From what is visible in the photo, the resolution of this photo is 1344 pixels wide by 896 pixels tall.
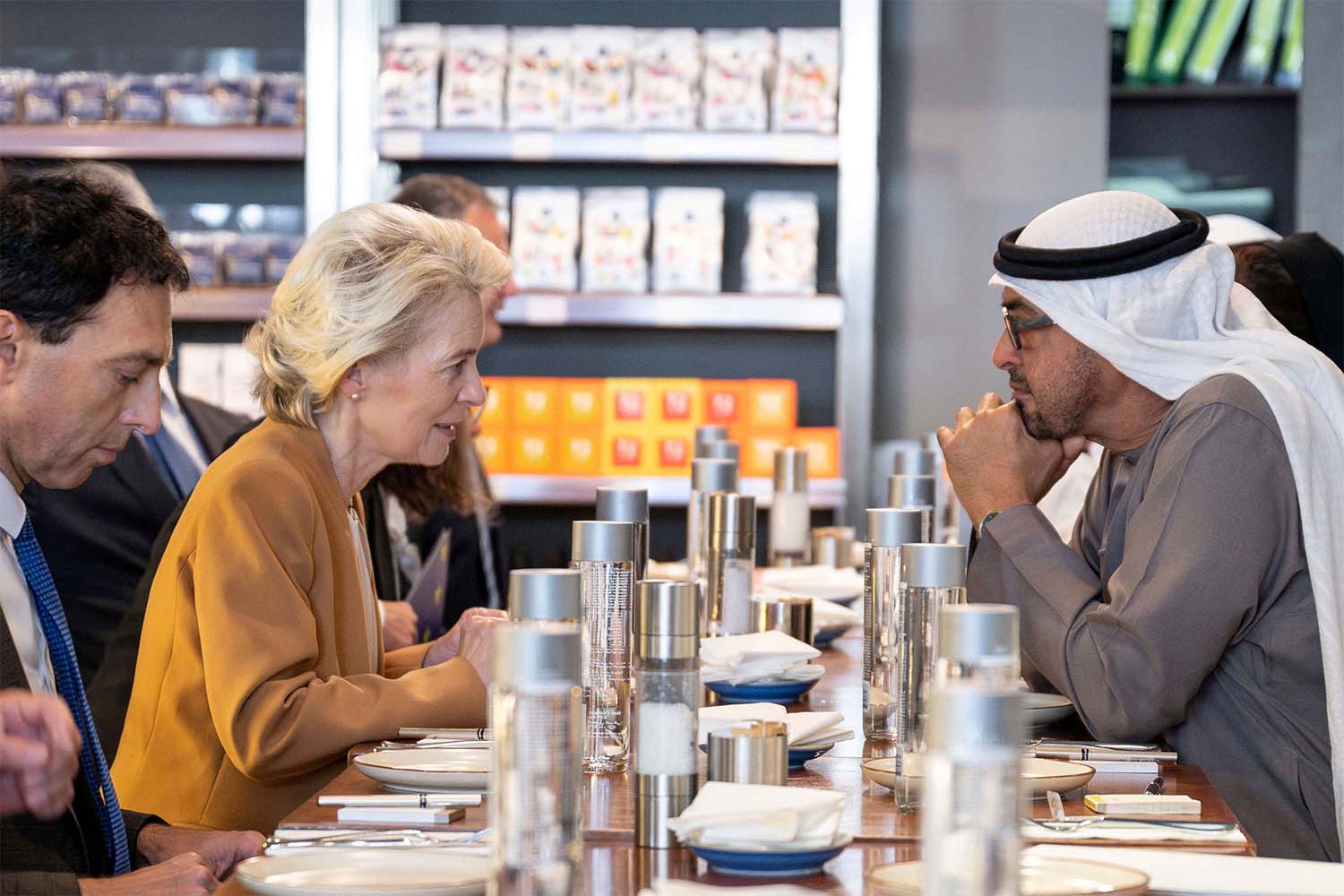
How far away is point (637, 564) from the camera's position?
1989mm

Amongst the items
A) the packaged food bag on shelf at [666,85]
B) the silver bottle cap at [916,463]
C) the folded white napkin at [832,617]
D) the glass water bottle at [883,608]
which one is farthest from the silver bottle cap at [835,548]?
the glass water bottle at [883,608]

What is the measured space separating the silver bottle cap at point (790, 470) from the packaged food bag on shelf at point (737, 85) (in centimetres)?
115

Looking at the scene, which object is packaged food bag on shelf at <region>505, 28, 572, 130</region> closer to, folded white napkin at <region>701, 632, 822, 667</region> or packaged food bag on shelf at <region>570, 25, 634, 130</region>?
packaged food bag on shelf at <region>570, 25, 634, 130</region>

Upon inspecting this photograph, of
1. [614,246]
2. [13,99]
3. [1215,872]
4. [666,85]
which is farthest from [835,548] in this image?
[13,99]

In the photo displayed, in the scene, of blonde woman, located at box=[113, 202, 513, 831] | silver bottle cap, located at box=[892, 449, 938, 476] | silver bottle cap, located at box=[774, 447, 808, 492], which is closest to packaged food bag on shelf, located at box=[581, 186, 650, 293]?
silver bottle cap, located at box=[774, 447, 808, 492]

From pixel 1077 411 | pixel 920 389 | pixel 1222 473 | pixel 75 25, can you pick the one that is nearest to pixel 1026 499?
pixel 1077 411

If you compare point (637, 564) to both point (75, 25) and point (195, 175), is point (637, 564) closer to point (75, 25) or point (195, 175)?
point (195, 175)

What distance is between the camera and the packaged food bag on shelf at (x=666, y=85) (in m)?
4.50

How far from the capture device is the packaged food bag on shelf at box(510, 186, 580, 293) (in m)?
4.58

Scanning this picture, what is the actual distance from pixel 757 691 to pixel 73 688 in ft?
2.65

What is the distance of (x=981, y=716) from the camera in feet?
2.86

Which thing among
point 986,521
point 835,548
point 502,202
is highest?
point 502,202

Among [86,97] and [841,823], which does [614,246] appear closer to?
[86,97]

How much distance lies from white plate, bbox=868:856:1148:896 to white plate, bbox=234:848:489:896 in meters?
0.29
